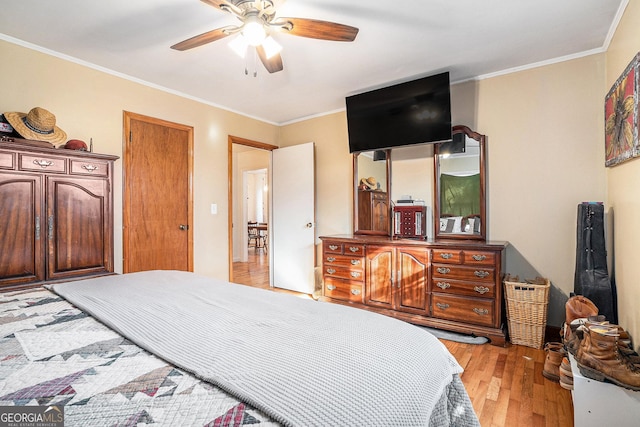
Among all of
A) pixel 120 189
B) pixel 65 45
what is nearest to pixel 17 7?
pixel 65 45

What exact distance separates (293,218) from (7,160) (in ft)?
9.74

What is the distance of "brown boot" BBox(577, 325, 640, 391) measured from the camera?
57.5 inches

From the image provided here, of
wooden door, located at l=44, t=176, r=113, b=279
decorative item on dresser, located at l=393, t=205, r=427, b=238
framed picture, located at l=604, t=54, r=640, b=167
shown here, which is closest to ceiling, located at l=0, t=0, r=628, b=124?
framed picture, located at l=604, t=54, r=640, b=167

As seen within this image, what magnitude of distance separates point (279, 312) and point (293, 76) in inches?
101

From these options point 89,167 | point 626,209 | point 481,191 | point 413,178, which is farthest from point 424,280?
point 89,167

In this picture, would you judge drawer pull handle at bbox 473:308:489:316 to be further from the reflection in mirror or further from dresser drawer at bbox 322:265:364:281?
dresser drawer at bbox 322:265:364:281

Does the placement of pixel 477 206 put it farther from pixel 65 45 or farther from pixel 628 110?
pixel 65 45

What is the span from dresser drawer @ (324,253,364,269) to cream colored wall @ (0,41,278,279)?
53.7 inches

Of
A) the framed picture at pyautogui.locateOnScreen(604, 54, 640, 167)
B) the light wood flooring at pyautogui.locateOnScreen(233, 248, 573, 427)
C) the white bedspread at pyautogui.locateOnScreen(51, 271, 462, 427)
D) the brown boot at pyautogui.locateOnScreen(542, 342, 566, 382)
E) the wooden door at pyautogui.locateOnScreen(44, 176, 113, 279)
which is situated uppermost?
the framed picture at pyautogui.locateOnScreen(604, 54, 640, 167)

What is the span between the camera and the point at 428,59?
109 inches

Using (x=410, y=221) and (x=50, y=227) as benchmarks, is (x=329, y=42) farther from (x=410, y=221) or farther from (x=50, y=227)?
(x=50, y=227)

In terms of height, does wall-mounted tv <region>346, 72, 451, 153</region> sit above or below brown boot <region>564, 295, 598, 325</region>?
above

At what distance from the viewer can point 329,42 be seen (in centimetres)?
246

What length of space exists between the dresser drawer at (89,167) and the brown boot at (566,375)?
11.8 ft
